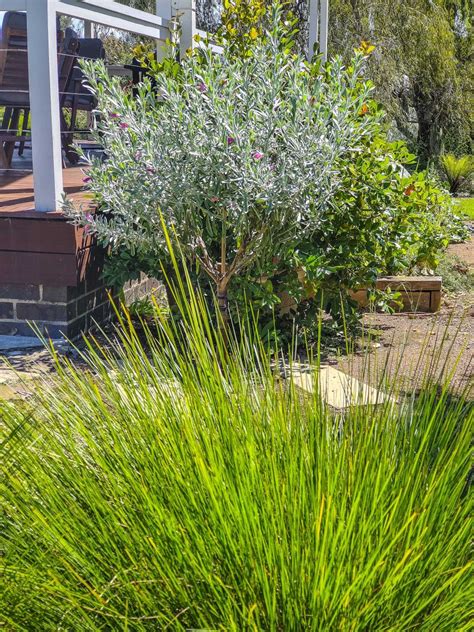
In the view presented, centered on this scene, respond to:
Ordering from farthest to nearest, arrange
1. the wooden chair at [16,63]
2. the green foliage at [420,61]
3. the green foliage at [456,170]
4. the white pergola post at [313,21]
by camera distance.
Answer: the green foliage at [456,170], the green foliage at [420,61], the white pergola post at [313,21], the wooden chair at [16,63]

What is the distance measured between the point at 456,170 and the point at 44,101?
43.4 ft

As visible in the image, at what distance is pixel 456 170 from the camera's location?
16.4 meters

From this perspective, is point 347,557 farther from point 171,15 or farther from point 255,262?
point 171,15

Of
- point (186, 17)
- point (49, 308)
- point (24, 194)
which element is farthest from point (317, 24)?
point (49, 308)

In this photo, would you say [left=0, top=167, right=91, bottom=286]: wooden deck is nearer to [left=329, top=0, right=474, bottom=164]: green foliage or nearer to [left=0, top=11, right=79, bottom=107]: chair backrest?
[left=0, top=11, right=79, bottom=107]: chair backrest

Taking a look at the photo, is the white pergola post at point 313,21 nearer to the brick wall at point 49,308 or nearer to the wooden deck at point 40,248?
the brick wall at point 49,308

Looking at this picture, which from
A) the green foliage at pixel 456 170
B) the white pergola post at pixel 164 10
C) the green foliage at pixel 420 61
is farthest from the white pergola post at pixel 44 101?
the green foliage at pixel 456 170

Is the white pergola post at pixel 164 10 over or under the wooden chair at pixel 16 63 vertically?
over

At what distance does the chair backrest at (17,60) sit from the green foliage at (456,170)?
35.4ft

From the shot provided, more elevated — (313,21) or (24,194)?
(313,21)

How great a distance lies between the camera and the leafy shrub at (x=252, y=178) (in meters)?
3.94

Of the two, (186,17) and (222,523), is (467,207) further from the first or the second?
(222,523)

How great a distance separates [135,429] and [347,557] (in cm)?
51

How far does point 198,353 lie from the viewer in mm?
1718
